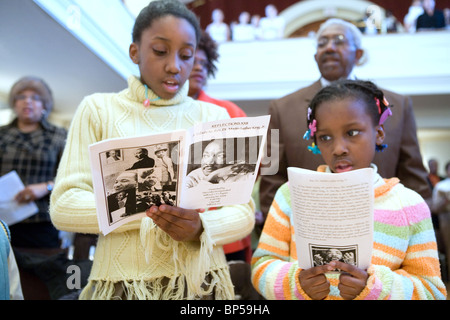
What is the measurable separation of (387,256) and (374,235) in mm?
56

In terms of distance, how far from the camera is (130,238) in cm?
99

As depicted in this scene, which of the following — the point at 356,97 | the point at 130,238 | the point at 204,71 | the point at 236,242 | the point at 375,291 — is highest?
the point at 204,71

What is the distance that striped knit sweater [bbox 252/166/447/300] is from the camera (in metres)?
0.95

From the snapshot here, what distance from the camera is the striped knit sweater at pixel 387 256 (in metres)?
0.95

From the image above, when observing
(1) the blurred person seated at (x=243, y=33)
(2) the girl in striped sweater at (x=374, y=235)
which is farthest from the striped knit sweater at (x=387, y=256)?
(1) the blurred person seated at (x=243, y=33)

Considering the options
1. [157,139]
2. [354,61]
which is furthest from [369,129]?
[354,61]

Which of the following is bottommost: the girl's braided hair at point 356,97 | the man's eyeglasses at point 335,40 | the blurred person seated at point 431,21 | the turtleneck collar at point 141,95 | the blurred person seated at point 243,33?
the girl's braided hair at point 356,97

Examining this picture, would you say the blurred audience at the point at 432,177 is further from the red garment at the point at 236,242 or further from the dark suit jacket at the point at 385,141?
the red garment at the point at 236,242

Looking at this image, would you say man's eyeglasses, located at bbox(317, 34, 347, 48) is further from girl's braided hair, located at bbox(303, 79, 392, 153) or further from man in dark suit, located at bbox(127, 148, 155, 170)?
man in dark suit, located at bbox(127, 148, 155, 170)

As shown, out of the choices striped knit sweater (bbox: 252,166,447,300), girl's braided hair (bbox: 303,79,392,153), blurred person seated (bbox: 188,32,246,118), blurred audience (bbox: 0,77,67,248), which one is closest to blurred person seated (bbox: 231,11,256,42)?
blurred person seated (bbox: 188,32,246,118)

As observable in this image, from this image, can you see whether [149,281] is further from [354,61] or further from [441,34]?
[441,34]

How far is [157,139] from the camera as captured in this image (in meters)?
0.81

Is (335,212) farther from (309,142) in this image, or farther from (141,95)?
(141,95)

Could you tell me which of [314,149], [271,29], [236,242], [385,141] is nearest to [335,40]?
[385,141]
